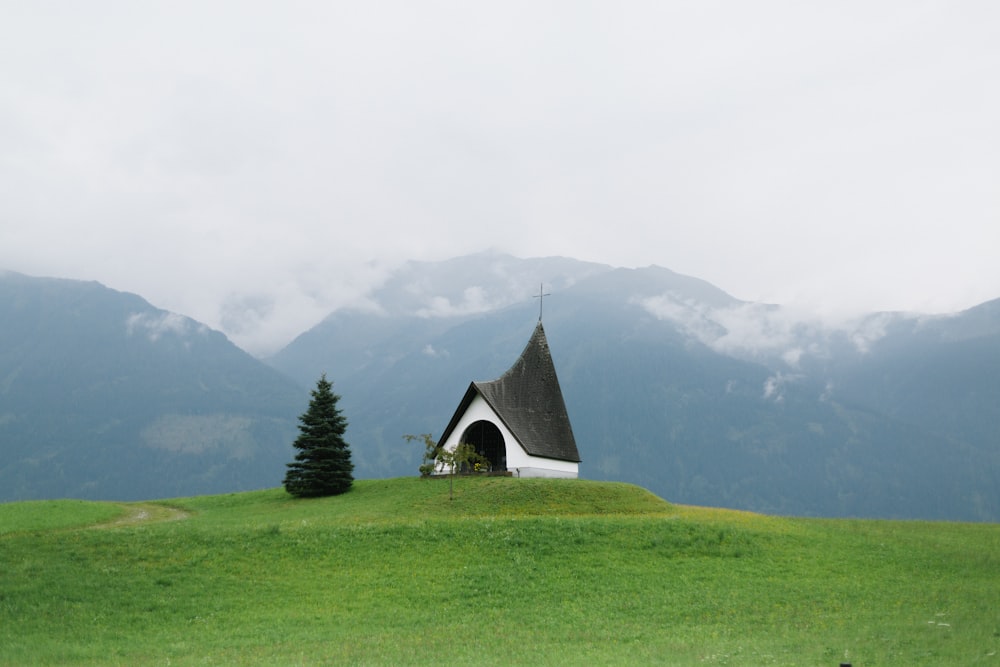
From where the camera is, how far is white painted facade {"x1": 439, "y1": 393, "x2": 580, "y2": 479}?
44.2 meters

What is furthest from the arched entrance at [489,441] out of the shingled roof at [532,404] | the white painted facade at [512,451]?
the shingled roof at [532,404]

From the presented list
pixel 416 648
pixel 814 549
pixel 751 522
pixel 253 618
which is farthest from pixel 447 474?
pixel 416 648

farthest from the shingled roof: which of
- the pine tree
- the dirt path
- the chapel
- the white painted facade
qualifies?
the dirt path

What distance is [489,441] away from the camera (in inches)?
1838

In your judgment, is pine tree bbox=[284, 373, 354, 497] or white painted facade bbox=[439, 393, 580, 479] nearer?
white painted facade bbox=[439, 393, 580, 479]

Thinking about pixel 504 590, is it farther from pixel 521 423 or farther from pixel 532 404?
pixel 532 404

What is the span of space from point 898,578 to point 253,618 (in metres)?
18.1

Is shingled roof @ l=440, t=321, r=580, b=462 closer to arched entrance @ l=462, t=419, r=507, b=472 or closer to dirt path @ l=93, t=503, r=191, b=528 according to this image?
arched entrance @ l=462, t=419, r=507, b=472

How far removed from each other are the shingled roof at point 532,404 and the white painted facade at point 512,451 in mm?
286

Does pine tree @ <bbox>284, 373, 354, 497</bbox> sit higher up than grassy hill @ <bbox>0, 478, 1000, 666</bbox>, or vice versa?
pine tree @ <bbox>284, 373, 354, 497</bbox>

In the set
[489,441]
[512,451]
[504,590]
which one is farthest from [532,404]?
[504,590]

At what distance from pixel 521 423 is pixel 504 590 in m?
21.0

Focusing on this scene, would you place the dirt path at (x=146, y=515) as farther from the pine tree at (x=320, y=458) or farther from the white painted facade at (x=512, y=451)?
the white painted facade at (x=512, y=451)

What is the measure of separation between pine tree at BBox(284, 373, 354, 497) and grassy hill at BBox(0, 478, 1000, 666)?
8.54m
